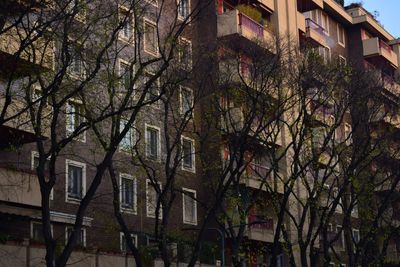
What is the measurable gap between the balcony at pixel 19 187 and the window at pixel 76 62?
505 centimetres

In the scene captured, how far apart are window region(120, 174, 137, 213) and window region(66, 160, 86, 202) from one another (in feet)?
5.44

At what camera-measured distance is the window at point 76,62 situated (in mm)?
20136

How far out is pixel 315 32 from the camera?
5066 cm

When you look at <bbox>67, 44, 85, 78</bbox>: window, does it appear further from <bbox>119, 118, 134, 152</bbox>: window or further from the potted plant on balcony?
the potted plant on balcony

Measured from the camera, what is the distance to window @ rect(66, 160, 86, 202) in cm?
3284

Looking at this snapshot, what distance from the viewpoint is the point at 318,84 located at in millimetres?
30781

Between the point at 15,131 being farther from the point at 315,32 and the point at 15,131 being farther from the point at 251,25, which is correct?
the point at 315,32

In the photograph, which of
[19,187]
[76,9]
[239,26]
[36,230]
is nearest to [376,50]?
[239,26]

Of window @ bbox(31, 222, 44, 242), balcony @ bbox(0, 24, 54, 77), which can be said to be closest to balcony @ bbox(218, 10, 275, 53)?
window @ bbox(31, 222, 44, 242)

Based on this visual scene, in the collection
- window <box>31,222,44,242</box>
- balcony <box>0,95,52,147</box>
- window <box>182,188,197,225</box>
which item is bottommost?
window <box>31,222,44,242</box>

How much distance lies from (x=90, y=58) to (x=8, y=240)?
7.02 meters

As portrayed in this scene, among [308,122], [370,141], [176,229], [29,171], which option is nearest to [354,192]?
[370,141]

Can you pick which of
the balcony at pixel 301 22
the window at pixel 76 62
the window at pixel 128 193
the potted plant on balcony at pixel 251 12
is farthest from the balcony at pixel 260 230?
the window at pixel 76 62

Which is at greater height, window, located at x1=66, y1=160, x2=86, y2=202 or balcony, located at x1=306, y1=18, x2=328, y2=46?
balcony, located at x1=306, y1=18, x2=328, y2=46
